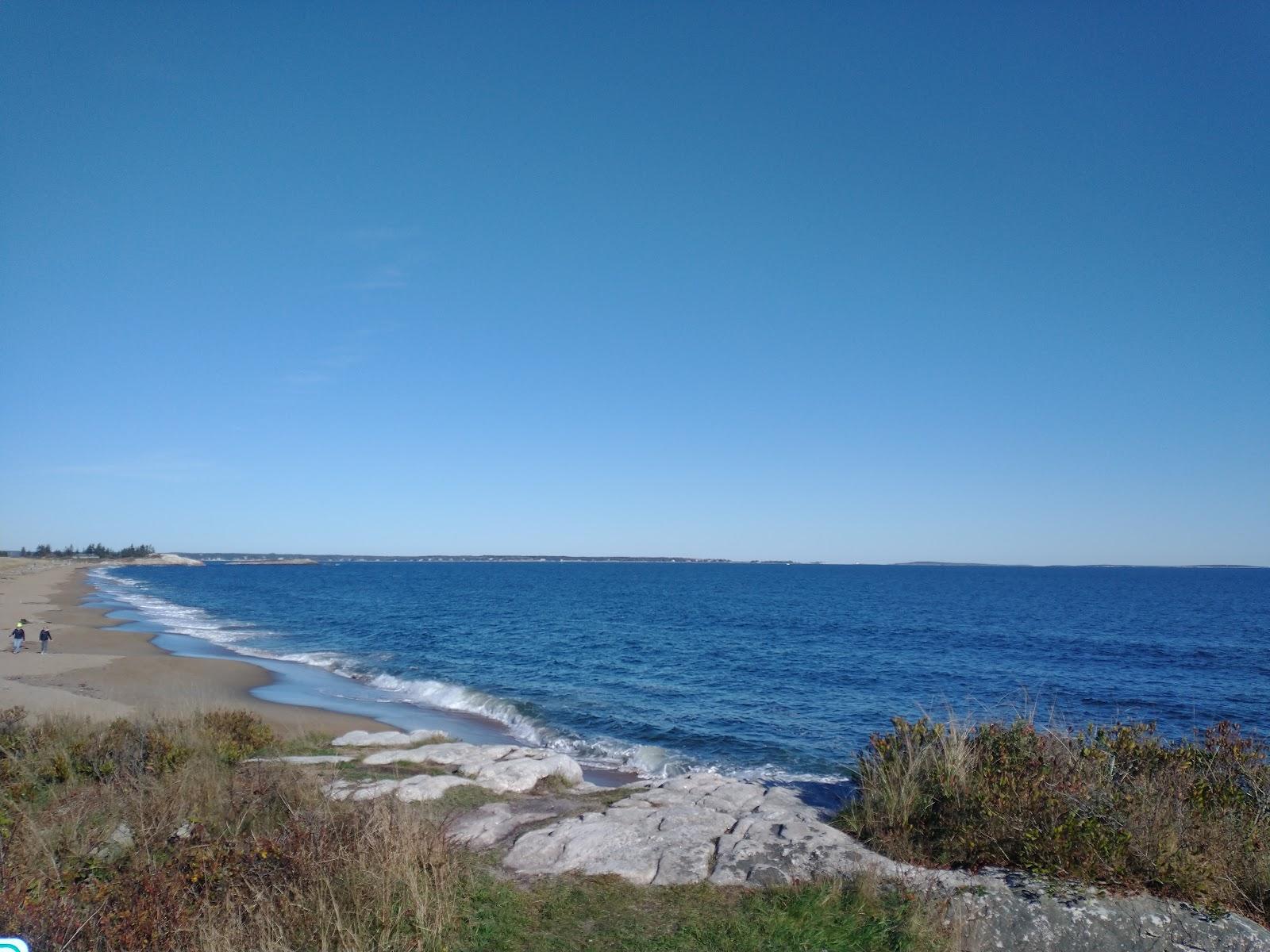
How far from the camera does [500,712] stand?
1000 inches

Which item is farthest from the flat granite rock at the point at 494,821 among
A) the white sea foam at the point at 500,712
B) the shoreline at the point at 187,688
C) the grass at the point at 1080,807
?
the shoreline at the point at 187,688

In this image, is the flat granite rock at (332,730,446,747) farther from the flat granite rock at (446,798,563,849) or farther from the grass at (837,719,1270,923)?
the grass at (837,719,1270,923)

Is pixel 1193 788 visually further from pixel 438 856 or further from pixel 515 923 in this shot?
pixel 438 856

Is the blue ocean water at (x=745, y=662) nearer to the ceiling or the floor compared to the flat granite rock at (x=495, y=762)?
nearer to the floor

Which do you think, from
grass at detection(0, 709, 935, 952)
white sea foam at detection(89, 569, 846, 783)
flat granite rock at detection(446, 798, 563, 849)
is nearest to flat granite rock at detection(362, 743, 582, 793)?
flat granite rock at detection(446, 798, 563, 849)

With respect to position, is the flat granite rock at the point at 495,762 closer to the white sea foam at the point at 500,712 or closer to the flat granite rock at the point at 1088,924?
the white sea foam at the point at 500,712

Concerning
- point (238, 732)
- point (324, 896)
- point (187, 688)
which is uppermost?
point (324, 896)

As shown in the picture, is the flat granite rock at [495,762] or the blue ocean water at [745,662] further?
the blue ocean water at [745,662]

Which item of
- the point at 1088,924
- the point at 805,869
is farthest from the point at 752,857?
the point at 1088,924

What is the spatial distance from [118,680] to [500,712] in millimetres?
13881

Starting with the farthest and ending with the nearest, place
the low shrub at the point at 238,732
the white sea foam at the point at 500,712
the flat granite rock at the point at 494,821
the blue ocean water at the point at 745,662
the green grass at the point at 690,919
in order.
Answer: the blue ocean water at the point at 745,662, the white sea foam at the point at 500,712, the low shrub at the point at 238,732, the flat granite rock at the point at 494,821, the green grass at the point at 690,919

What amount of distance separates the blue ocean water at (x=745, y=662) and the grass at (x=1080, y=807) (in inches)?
74.5

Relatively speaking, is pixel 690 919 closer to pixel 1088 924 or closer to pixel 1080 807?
pixel 1088 924

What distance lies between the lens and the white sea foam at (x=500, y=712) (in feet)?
61.2
